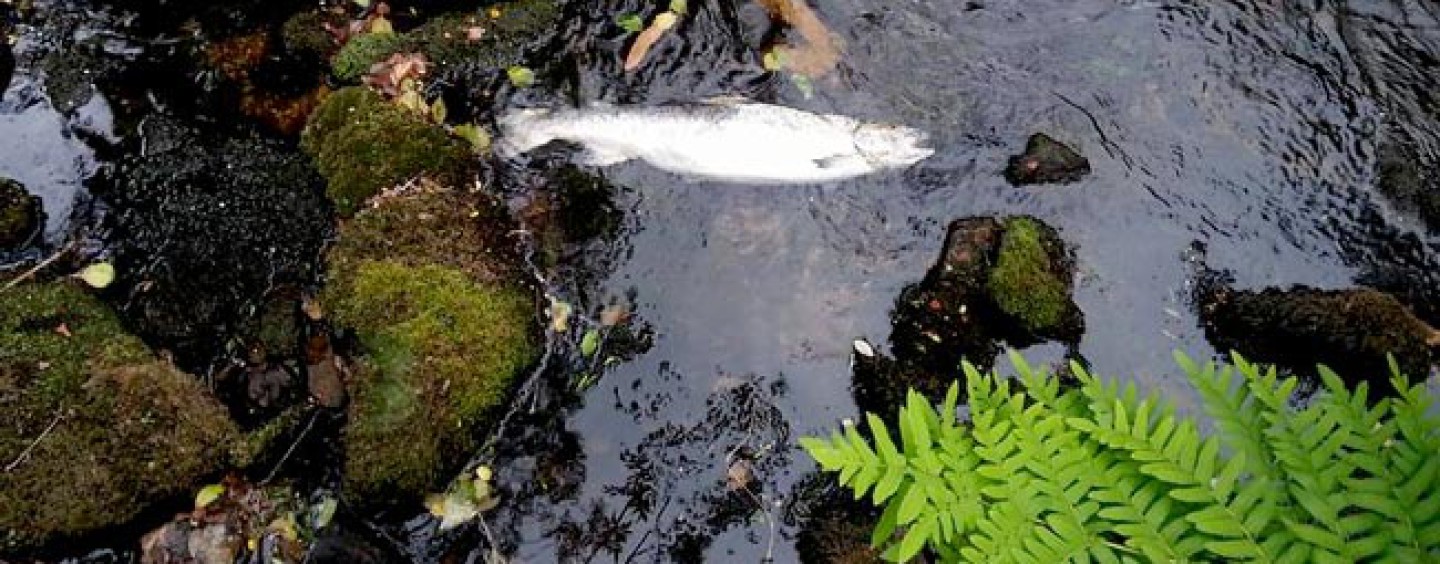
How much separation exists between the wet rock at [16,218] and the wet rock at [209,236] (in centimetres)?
35

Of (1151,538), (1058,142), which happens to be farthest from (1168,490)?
(1058,142)

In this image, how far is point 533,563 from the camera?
480 centimetres

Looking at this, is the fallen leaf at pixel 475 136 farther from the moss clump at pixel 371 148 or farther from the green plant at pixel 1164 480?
the green plant at pixel 1164 480

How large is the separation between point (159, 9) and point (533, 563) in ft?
14.0

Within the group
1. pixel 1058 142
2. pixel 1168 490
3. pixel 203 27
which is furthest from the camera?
pixel 203 27

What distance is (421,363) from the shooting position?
4.86 meters

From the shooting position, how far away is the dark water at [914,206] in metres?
5.08

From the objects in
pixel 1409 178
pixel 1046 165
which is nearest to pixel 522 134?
pixel 1046 165

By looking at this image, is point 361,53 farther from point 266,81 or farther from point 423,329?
point 423,329

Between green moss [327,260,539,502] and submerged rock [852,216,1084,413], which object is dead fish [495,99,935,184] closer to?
submerged rock [852,216,1084,413]

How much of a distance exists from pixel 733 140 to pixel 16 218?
3770mm

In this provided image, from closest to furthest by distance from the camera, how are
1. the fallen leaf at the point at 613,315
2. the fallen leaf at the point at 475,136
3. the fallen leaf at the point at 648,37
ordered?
the fallen leaf at the point at 613,315 < the fallen leaf at the point at 475,136 < the fallen leaf at the point at 648,37

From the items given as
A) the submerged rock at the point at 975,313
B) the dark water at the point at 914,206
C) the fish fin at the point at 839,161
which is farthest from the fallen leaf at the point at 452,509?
the fish fin at the point at 839,161

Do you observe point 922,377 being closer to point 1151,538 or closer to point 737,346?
point 737,346
